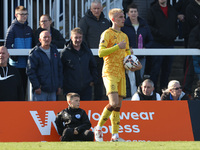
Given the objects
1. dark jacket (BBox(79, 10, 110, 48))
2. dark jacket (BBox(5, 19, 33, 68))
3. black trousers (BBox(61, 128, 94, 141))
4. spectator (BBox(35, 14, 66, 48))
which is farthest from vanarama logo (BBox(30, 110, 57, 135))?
dark jacket (BBox(79, 10, 110, 48))

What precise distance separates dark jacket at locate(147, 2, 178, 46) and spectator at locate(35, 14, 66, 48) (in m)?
2.32

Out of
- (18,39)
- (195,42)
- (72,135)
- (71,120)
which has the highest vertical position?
(18,39)

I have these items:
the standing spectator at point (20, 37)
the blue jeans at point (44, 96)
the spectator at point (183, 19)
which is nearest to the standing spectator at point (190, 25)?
the spectator at point (183, 19)

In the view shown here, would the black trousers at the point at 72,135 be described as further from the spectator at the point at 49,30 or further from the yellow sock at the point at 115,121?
the spectator at the point at 49,30

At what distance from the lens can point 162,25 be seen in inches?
527

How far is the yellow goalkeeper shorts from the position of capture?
31.2 feet

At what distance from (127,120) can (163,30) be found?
3487 mm

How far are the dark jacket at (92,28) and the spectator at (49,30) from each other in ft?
1.79

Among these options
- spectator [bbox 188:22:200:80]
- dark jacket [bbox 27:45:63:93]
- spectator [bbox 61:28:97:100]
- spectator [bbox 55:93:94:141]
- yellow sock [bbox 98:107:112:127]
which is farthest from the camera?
spectator [bbox 188:22:200:80]

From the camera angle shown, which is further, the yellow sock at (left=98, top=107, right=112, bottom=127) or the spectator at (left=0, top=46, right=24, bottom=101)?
the spectator at (left=0, top=46, right=24, bottom=101)

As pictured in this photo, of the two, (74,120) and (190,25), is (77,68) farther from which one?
(190,25)

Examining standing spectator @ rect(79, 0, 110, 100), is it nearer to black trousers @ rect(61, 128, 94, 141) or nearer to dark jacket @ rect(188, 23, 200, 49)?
dark jacket @ rect(188, 23, 200, 49)

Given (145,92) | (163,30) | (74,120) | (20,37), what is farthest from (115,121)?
(163,30)

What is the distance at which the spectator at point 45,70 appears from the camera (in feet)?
36.8
